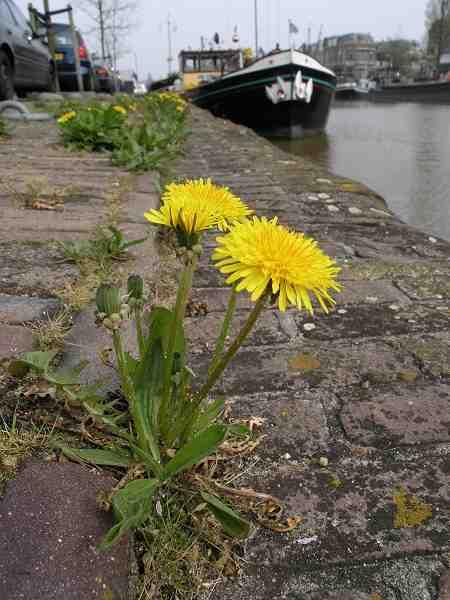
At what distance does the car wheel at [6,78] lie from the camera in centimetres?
695

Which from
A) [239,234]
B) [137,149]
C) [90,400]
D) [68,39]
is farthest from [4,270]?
[68,39]

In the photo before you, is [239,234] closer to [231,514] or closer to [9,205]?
[231,514]

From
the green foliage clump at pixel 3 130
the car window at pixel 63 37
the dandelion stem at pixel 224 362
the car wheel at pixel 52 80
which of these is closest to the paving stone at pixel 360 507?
the dandelion stem at pixel 224 362

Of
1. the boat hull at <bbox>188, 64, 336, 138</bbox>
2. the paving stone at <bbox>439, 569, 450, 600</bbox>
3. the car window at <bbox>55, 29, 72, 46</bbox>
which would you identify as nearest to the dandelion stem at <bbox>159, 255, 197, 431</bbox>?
the paving stone at <bbox>439, 569, 450, 600</bbox>

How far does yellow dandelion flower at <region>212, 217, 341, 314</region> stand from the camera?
76cm

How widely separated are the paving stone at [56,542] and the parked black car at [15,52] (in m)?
7.14

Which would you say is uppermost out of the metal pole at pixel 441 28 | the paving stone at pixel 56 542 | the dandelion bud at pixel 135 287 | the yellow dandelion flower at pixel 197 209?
the metal pole at pixel 441 28

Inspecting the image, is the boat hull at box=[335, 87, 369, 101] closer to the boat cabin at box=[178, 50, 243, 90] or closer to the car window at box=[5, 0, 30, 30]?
the boat cabin at box=[178, 50, 243, 90]

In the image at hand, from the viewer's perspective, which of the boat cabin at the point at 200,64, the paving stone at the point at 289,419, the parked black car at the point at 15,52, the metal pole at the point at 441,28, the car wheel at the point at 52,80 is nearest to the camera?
the paving stone at the point at 289,419

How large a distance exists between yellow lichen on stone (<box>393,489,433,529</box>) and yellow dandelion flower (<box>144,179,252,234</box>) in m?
0.64

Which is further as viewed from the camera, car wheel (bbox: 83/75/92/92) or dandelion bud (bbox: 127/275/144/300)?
car wheel (bbox: 83/75/92/92)

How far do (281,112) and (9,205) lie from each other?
493 inches

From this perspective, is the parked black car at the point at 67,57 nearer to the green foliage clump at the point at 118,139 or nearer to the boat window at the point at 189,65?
the boat window at the point at 189,65

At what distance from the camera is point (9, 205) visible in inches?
109
